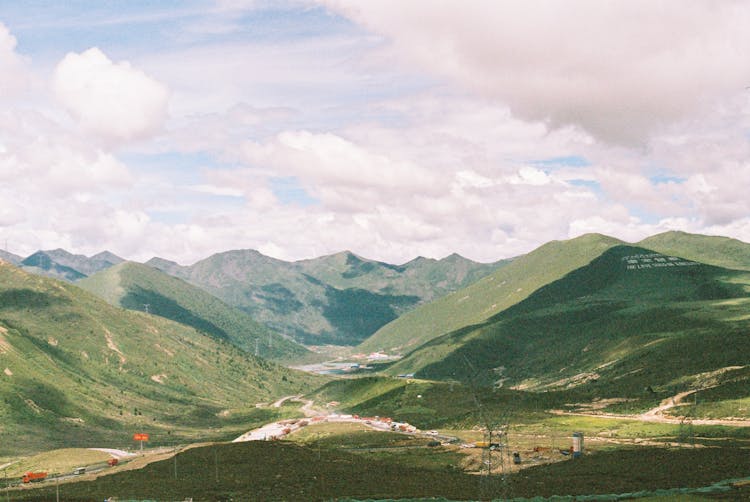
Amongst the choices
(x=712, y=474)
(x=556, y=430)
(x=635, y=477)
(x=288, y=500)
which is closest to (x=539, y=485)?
(x=635, y=477)

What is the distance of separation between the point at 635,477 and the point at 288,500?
56.2 metres

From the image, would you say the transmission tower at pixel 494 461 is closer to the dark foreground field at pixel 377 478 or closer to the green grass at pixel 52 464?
the dark foreground field at pixel 377 478

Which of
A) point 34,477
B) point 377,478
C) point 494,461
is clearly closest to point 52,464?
point 34,477

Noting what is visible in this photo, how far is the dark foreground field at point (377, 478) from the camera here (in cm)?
10644

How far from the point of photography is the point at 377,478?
416 feet

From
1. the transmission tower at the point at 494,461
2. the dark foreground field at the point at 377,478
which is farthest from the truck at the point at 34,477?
the transmission tower at the point at 494,461

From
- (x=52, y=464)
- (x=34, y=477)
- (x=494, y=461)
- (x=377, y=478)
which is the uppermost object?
(x=377, y=478)

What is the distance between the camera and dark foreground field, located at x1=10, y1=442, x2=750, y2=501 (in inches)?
4190

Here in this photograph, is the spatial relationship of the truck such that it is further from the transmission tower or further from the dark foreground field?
the transmission tower

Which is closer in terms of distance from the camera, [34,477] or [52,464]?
[34,477]

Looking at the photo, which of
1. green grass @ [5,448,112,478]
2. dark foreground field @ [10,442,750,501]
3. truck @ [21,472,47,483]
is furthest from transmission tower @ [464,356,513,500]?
green grass @ [5,448,112,478]

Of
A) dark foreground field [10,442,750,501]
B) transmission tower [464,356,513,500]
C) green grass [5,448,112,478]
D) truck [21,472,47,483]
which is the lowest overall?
green grass [5,448,112,478]

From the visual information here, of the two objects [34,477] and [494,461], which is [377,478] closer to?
[494,461]

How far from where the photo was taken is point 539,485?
11131 cm
